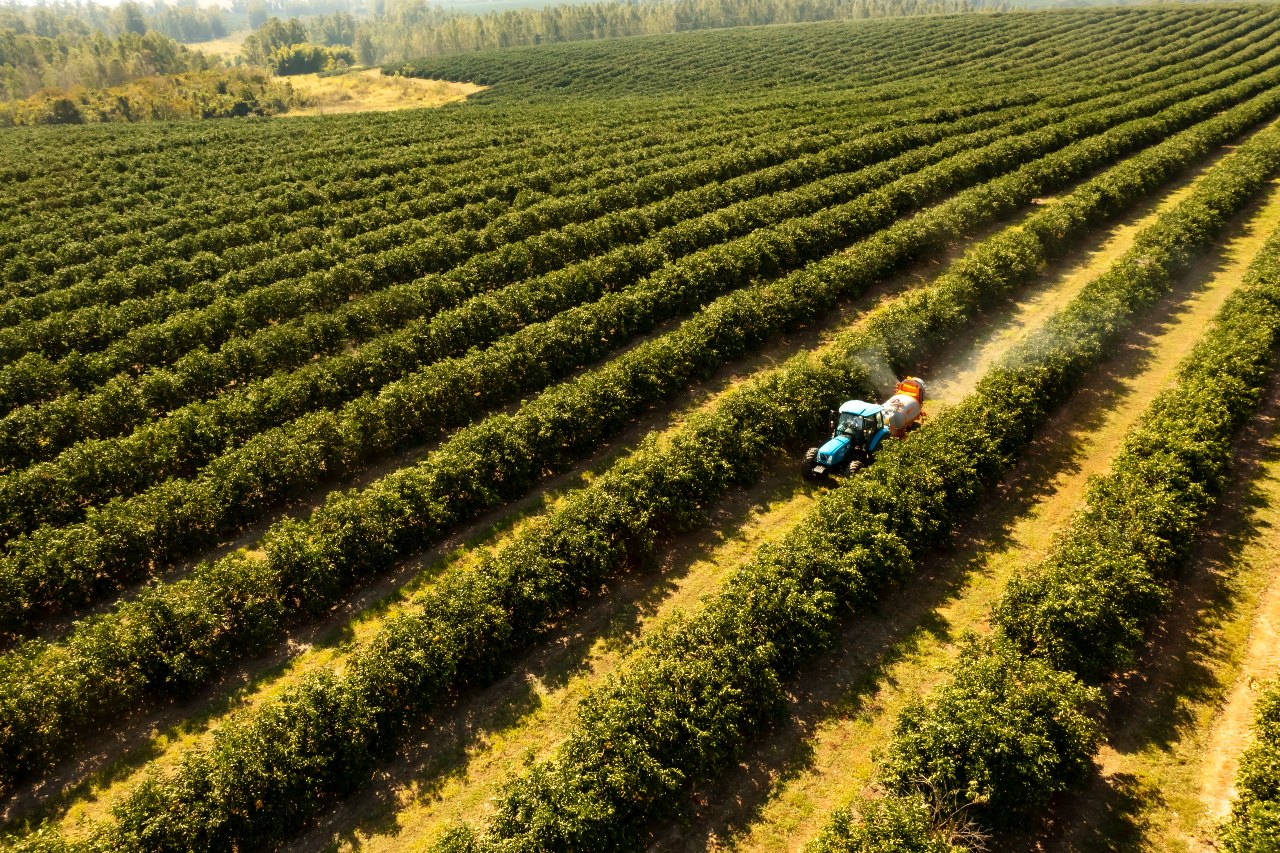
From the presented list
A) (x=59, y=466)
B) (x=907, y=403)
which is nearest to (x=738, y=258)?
(x=907, y=403)

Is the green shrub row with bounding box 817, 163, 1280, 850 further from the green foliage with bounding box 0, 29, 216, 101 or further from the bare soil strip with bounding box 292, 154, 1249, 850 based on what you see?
the green foliage with bounding box 0, 29, 216, 101

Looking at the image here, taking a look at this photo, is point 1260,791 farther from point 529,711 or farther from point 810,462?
point 529,711

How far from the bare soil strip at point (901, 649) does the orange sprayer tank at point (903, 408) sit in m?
3.78

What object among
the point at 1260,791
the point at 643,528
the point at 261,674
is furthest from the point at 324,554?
the point at 1260,791

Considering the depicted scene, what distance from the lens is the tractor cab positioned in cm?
2214

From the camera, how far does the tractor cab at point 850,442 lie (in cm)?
2214

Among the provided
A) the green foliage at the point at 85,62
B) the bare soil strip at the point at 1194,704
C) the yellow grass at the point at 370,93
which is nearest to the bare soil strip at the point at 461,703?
the bare soil strip at the point at 1194,704

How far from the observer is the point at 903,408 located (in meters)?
23.2

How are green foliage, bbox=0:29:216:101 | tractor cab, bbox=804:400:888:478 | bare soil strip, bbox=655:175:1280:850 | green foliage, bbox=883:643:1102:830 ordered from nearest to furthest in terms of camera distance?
green foliage, bbox=883:643:1102:830 < bare soil strip, bbox=655:175:1280:850 < tractor cab, bbox=804:400:888:478 < green foliage, bbox=0:29:216:101

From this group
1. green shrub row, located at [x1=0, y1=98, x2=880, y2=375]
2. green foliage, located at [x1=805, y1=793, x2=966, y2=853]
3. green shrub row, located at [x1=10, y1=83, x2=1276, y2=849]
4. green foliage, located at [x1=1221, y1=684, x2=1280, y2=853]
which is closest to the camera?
green foliage, located at [x1=1221, y1=684, x2=1280, y2=853]

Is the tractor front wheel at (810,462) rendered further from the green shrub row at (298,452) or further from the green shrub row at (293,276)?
the green shrub row at (293,276)

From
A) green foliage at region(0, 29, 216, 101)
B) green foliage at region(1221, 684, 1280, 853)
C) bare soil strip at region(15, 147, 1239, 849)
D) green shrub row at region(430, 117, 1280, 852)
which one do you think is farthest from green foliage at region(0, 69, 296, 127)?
green foliage at region(1221, 684, 1280, 853)

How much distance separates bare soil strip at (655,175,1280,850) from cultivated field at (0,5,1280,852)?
107mm

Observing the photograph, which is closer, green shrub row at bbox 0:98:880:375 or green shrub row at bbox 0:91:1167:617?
green shrub row at bbox 0:91:1167:617
